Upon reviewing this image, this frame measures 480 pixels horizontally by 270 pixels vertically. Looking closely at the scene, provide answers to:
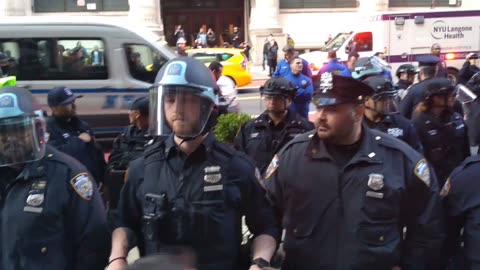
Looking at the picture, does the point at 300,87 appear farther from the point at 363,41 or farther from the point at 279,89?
the point at 363,41

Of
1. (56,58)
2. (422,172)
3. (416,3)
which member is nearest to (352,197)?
(422,172)

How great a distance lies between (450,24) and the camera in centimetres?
1617

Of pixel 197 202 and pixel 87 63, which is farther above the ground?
pixel 87 63

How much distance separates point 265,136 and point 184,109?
2774mm

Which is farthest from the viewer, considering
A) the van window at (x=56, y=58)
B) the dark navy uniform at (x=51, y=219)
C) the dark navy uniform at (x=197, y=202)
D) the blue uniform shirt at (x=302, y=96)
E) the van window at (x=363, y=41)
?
the van window at (x=363, y=41)

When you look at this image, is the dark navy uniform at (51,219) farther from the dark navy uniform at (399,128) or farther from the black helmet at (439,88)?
the black helmet at (439,88)

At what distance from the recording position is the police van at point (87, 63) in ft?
30.7

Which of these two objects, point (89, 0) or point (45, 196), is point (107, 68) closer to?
point (45, 196)

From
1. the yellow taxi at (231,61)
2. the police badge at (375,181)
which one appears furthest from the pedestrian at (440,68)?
the yellow taxi at (231,61)

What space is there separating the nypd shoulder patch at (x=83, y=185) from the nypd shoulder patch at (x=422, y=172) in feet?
4.95

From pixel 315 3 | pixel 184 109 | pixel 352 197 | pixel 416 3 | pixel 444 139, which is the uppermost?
pixel 315 3

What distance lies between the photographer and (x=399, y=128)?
4.63 meters

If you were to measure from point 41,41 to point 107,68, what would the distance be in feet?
3.85

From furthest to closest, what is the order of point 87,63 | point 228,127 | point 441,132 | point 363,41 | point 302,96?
point 363,41
point 87,63
point 302,96
point 228,127
point 441,132
